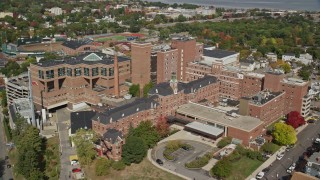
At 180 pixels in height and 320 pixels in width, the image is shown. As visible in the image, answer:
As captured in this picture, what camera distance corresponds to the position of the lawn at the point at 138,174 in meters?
37.1

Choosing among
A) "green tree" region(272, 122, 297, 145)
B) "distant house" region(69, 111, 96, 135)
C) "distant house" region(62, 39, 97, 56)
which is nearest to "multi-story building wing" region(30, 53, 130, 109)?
"distant house" region(69, 111, 96, 135)

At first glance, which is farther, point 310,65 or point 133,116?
point 310,65

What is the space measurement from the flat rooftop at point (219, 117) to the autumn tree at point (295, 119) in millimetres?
5399

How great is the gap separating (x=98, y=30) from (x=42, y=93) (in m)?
68.6

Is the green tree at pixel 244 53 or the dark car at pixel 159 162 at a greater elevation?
the green tree at pixel 244 53

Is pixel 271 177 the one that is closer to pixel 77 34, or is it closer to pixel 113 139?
pixel 113 139

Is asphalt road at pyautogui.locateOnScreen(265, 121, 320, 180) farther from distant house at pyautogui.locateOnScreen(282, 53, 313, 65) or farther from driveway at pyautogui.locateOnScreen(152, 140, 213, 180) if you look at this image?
distant house at pyautogui.locateOnScreen(282, 53, 313, 65)

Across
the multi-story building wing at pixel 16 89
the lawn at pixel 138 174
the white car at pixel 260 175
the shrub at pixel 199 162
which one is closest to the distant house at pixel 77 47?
the multi-story building wing at pixel 16 89

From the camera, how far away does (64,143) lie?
44.5 meters

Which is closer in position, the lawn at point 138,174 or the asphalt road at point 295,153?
the lawn at point 138,174

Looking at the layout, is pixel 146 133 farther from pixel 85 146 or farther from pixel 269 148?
pixel 269 148

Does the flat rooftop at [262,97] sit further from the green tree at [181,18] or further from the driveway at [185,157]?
the green tree at [181,18]

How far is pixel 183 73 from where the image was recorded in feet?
211

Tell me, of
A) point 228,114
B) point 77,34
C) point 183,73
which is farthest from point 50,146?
point 77,34
